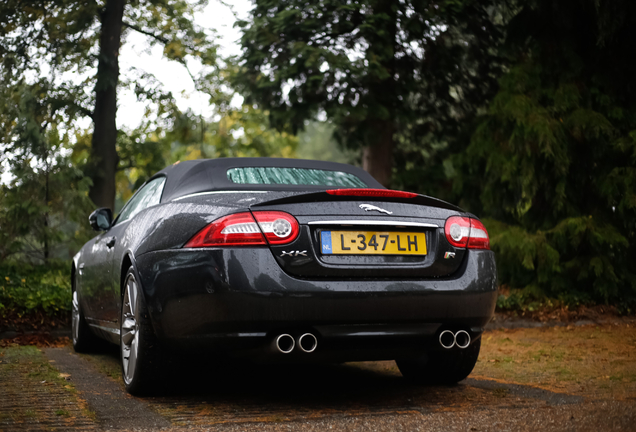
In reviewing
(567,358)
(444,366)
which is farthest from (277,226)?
(567,358)

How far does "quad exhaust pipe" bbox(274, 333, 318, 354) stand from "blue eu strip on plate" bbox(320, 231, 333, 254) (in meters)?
0.44

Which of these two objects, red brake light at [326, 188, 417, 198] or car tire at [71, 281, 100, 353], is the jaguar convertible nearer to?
red brake light at [326, 188, 417, 198]

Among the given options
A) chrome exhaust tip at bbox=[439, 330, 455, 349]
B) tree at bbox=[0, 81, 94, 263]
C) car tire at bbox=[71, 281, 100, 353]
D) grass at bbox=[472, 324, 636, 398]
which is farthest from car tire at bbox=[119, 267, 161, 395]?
tree at bbox=[0, 81, 94, 263]

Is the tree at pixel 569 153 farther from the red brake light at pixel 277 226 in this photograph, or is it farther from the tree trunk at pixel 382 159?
the red brake light at pixel 277 226

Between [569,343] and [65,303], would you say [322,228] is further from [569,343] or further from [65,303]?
[65,303]

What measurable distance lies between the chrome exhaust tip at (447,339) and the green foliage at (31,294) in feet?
17.8

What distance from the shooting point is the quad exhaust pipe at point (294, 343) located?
3576mm

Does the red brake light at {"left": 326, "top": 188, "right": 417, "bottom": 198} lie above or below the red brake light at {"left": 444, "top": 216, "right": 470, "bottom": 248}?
above

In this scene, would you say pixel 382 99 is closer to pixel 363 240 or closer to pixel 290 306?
pixel 363 240

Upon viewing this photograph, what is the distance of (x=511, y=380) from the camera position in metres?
4.92

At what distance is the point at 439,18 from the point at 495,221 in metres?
3.66

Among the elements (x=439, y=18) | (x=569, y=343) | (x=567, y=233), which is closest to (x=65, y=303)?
(x=569, y=343)

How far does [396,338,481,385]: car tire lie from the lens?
182 inches

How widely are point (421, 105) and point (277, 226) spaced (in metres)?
9.66
